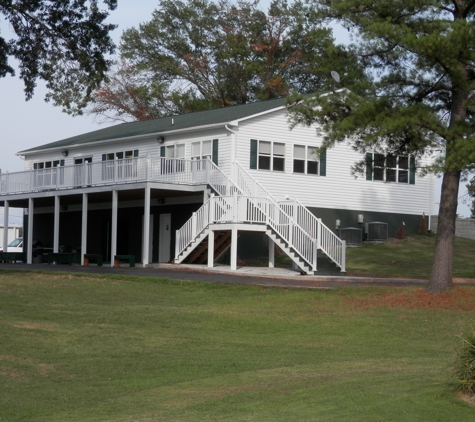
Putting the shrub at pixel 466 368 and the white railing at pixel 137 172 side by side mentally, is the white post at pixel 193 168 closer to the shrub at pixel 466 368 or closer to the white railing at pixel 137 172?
the white railing at pixel 137 172

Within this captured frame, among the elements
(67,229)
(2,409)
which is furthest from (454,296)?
(67,229)

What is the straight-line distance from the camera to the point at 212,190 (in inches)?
1228

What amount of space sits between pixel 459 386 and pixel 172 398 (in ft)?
11.6

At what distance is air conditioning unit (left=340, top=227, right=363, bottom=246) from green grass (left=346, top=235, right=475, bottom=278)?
14.9 inches

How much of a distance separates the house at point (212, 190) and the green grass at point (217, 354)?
21.3 ft

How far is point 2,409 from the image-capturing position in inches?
410

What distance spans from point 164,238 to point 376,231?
8.82 m

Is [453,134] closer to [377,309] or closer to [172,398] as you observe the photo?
[377,309]

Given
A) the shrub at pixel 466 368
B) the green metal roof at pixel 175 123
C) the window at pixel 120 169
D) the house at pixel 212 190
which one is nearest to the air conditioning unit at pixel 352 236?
the house at pixel 212 190

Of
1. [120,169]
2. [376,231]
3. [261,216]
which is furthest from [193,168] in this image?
[376,231]

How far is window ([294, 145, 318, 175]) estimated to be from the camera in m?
33.9

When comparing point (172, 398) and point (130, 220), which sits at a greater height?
point (130, 220)

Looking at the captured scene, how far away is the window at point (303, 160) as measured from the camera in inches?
1336

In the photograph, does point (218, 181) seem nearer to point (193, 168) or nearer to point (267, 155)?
point (193, 168)
